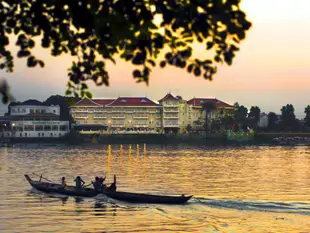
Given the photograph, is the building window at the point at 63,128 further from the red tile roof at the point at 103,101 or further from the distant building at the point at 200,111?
the distant building at the point at 200,111

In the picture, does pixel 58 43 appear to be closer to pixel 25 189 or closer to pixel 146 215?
pixel 146 215

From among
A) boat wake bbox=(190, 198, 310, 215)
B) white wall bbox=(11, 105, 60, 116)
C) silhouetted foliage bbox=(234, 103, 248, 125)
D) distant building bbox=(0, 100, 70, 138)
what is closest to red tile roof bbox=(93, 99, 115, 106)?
white wall bbox=(11, 105, 60, 116)

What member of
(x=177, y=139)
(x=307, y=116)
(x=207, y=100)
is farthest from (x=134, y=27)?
(x=307, y=116)

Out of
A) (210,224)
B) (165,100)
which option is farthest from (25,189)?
(165,100)

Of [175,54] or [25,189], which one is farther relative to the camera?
[25,189]

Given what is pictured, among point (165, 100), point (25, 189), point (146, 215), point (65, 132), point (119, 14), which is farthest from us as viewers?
point (165, 100)

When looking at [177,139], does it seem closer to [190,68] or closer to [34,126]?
[34,126]

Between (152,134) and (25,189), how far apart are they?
12386 centimetres

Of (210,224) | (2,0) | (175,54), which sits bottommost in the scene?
(210,224)

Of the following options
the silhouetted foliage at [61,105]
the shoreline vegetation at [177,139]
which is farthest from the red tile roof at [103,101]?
the shoreline vegetation at [177,139]

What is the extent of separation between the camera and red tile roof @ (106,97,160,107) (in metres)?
179

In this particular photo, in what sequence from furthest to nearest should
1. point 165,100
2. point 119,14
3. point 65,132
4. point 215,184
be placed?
point 165,100 → point 65,132 → point 215,184 → point 119,14

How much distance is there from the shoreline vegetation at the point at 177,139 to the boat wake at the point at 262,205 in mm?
129354

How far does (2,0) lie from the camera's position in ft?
22.4
